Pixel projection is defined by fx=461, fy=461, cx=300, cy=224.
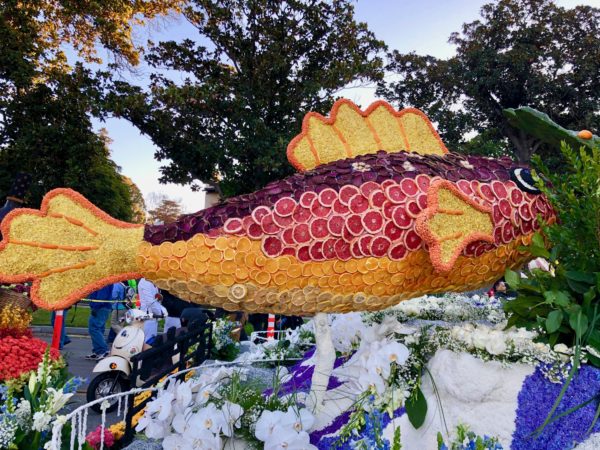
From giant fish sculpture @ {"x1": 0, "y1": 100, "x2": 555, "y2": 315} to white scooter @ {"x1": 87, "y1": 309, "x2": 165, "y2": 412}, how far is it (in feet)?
8.13

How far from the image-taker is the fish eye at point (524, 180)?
273 centimetres

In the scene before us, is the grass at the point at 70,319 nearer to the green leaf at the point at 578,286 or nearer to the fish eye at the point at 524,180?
the fish eye at the point at 524,180

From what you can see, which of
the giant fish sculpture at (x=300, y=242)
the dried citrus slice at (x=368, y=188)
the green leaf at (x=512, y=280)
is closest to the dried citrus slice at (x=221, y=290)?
the giant fish sculpture at (x=300, y=242)

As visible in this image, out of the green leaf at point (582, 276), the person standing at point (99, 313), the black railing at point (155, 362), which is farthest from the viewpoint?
the person standing at point (99, 313)

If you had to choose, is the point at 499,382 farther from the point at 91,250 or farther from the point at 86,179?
the point at 86,179

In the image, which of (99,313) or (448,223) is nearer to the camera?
(448,223)

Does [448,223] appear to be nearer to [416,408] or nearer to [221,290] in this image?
[416,408]

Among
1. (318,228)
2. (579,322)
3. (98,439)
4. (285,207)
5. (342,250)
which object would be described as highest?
(285,207)

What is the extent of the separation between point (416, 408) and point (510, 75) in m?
12.2

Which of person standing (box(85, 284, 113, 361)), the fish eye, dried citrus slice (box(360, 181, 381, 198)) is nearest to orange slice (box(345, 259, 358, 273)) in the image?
dried citrus slice (box(360, 181, 381, 198))

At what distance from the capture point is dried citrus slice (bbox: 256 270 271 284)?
2.24 metres

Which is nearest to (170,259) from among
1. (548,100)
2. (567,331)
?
(567,331)

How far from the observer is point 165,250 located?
2.21 meters

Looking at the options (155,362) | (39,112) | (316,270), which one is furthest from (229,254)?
(39,112)
